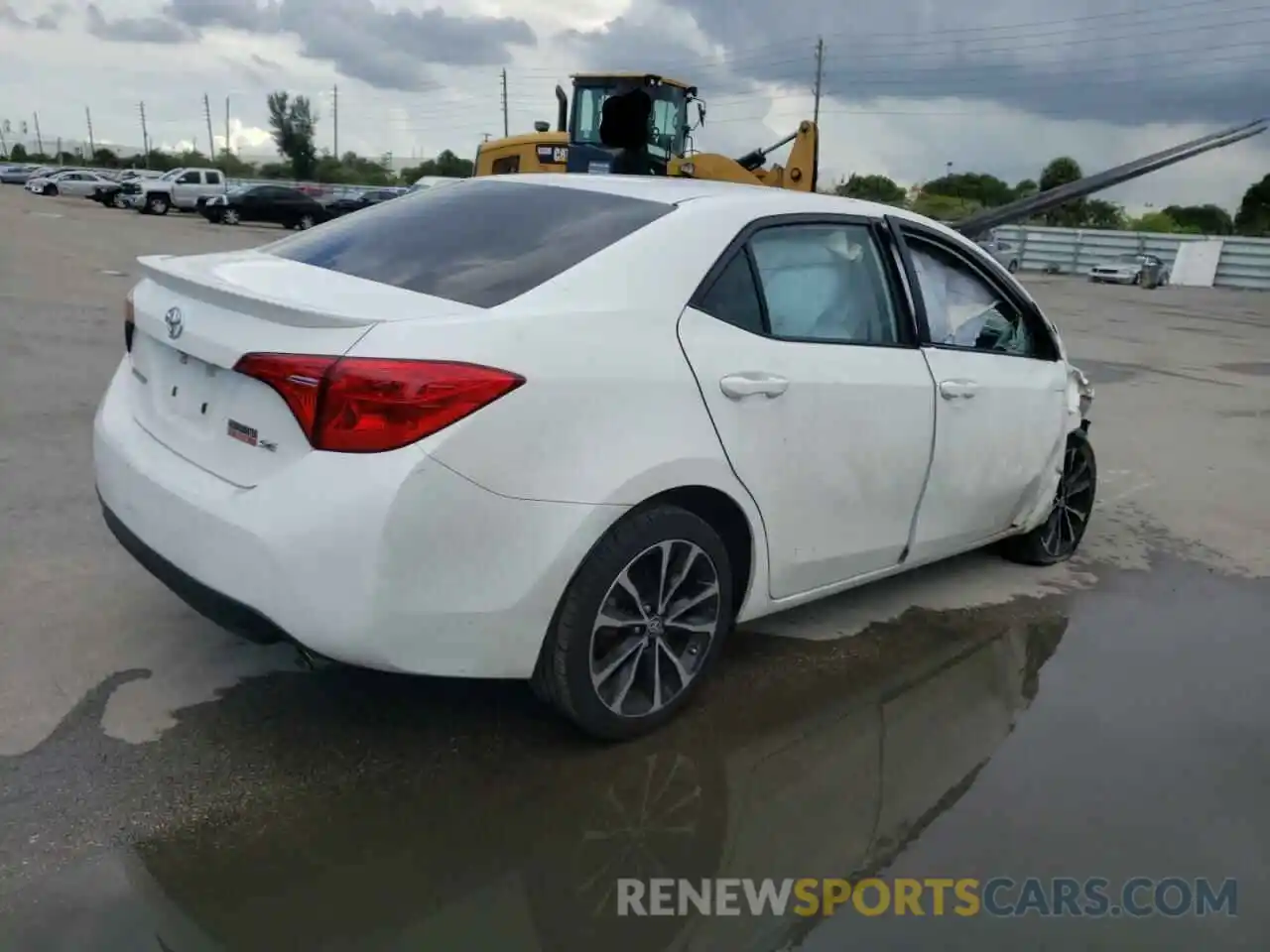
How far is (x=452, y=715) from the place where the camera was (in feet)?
11.1

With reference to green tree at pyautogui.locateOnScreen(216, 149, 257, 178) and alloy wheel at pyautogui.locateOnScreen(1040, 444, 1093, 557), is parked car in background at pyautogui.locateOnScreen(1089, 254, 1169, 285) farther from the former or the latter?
green tree at pyautogui.locateOnScreen(216, 149, 257, 178)

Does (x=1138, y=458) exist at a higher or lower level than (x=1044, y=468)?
lower

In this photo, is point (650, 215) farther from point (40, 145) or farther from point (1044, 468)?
point (40, 145)

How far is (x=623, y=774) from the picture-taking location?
123 inches

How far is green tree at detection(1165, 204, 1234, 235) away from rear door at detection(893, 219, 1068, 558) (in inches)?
2623

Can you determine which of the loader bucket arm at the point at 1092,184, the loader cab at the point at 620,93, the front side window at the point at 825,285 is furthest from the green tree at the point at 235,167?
the front side window at the point at 825,285

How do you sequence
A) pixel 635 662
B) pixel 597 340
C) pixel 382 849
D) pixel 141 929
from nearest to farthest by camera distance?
pixel 141 929, pixel 382 849, pixel 597 340, pixel 635 662

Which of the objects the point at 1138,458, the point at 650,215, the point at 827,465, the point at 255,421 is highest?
the point at 650,215

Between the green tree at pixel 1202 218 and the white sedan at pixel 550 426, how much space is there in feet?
223

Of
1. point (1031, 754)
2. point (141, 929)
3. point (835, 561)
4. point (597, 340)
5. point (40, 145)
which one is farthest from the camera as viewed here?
point (40, 145)

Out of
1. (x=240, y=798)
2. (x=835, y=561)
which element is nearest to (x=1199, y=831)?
(x=835, y=561)

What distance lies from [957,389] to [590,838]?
219 centimetres

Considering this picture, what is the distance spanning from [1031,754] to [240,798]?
234cm

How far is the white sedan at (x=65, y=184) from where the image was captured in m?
49.1
